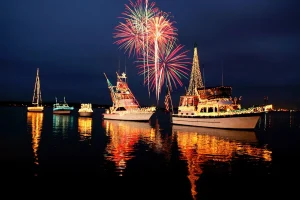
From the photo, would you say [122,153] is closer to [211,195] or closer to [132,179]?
[132,179]

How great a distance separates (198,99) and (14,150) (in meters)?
41.3

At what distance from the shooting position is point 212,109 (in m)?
57.8

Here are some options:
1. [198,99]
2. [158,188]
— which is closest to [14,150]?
[158,188]

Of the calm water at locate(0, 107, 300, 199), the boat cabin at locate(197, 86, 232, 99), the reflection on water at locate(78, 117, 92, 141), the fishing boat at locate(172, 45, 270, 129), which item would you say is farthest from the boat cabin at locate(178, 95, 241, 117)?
the calm water at locate(0, 107, 300, 199)

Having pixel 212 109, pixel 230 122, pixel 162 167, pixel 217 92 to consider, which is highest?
pixel 217 92

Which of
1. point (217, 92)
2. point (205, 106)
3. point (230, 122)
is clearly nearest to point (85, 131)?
point (205, 106)

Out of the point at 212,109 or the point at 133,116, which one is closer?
the point at 212,109

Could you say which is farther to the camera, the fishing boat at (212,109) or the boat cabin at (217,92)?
the boat cabin at (217,92)

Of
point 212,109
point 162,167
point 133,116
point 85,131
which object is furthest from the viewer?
point 133,116

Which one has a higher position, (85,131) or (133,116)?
(133,116)

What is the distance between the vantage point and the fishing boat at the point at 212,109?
52.4 metres

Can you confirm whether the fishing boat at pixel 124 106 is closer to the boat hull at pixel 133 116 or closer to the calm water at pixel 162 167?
the boat hull at pixel 133 116

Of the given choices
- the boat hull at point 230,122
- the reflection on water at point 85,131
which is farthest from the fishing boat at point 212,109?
the reflection on water at point 85,131

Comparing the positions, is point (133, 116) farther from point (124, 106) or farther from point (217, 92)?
point (217, 92)
